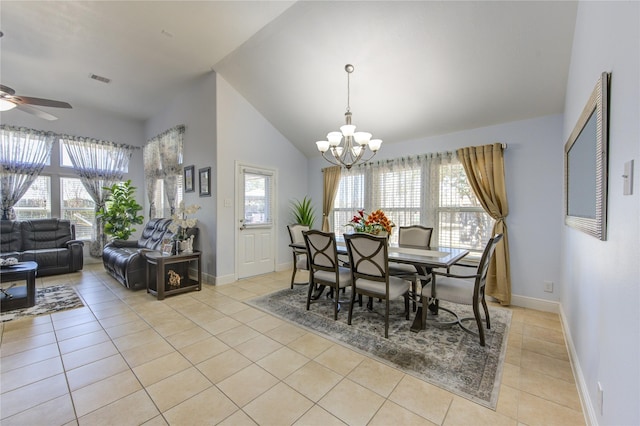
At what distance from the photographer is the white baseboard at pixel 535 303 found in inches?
123

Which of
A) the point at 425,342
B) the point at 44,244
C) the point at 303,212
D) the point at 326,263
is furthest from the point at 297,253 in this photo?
the point at 44,244

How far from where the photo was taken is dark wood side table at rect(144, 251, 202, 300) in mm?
3506

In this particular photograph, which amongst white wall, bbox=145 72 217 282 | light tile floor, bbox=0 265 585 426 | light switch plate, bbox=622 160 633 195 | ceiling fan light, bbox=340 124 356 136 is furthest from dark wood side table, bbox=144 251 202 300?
light switch plate, bbox=622 160 633 195

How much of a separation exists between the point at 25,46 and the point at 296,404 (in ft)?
17.8

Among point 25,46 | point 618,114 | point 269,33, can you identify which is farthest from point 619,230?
point 25,46

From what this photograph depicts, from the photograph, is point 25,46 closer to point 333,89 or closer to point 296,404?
point 333,89

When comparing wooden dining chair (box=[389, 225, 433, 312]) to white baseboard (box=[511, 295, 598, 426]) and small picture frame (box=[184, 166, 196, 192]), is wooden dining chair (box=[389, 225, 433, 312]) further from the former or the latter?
small picture frame (box=[184, 166, 196, 192])

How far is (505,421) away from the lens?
59.7 inches

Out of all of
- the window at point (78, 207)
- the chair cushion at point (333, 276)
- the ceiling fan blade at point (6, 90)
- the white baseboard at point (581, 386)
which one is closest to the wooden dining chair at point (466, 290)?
the white baseboard at point (581, 386)

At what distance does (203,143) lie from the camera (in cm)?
439

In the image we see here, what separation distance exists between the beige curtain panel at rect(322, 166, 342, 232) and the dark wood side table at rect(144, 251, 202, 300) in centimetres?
247

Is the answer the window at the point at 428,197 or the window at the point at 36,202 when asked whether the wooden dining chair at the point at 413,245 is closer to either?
the window at the point at 428,197

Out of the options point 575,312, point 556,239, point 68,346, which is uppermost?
point 556,239

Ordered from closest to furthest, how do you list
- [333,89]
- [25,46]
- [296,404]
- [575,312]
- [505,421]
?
[505,421] → [296,404] → [575,312] → [25,46] → [333,89]
